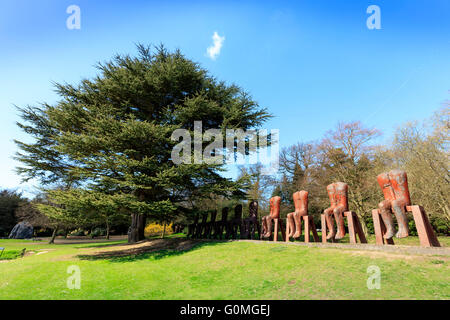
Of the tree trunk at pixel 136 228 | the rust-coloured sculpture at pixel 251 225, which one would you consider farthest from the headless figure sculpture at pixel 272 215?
the tree trunk at pixel 136 228

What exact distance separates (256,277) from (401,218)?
4.81m

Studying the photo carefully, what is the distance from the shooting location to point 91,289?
22.0 feet

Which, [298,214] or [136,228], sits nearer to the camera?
[298,214]

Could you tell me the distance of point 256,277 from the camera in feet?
20.7

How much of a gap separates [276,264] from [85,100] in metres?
16.5

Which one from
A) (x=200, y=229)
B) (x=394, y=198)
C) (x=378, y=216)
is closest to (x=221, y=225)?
(x=200, y=229)

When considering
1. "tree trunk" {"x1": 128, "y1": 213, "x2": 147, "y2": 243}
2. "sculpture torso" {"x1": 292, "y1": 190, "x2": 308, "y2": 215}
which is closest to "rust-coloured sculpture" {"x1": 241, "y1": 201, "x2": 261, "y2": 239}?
"sculpture torso" {"x1": 292, "y1": 190, "x2": 308, "y2": 215}

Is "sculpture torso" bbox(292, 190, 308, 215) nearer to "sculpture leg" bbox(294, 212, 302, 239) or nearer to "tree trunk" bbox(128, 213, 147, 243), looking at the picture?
"sculpture leg" bbox(294, 212, 302, 239)

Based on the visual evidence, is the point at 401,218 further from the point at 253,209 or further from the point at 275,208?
the point at 253,209

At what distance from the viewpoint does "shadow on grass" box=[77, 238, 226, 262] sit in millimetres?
11529

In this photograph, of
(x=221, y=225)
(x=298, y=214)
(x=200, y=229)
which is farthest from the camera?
(x=200, y=229)

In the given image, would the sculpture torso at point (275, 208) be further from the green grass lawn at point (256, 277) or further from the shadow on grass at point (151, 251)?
the shadow on grass at point (151, 251)

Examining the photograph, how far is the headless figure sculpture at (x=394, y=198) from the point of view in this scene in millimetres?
7281

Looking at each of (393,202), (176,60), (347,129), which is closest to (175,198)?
(176,60)
